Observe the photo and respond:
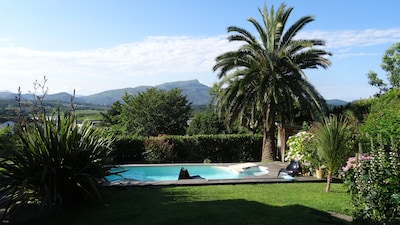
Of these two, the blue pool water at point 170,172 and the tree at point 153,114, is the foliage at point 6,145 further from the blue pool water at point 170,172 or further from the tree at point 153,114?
the tree at point 153,114

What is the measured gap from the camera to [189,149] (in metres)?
17.8

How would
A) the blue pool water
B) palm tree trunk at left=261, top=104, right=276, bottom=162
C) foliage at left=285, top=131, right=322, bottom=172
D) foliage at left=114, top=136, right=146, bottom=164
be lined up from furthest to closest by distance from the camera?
foliage at left=114, top=136, right=146, bottom=164
palm tree trunk at left=261, top=104, right=276, bottom=162
the blue pool water
foliage at left=285, top=131, right=322, bottom=172

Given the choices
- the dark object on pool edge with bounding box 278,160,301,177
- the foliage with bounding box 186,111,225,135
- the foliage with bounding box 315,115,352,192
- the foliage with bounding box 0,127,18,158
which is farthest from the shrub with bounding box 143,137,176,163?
the foliage with bounding box 186,111,225,135

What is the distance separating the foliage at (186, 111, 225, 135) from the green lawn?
24.8m

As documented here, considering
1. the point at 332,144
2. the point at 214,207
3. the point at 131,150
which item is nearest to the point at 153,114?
the point at 131,150

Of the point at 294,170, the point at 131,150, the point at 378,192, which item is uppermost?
the point at 378,192

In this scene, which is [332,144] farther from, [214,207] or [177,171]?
[177,171]

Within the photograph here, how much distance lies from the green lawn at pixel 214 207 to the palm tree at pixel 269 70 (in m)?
7.43

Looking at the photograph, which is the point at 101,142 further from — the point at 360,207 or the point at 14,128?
the point at 360,207

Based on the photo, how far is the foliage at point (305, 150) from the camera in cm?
1009

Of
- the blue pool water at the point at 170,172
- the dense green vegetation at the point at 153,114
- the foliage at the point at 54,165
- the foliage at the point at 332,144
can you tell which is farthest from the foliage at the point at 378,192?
the dense green vegetation at the point at 153,114

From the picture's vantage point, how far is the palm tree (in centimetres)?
1516

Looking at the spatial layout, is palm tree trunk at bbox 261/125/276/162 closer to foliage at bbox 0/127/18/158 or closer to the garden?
the garden

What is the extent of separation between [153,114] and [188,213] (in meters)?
22.5
